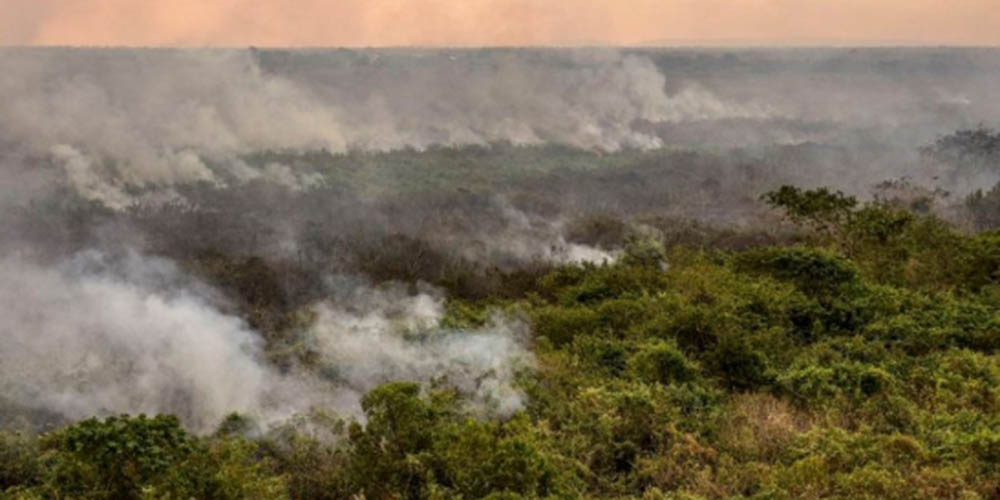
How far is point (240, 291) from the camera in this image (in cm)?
5544

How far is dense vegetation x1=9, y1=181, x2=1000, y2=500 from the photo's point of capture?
1550 cm

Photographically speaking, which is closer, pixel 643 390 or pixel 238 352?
pixel 643 390

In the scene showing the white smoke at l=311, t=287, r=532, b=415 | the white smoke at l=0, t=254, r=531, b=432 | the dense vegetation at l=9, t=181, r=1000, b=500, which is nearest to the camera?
Result: the dense vegetation at l=9, t=181, r=1000, b=500

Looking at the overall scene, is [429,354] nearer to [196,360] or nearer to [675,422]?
[196,360]

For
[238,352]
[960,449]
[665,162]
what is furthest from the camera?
[665,162]

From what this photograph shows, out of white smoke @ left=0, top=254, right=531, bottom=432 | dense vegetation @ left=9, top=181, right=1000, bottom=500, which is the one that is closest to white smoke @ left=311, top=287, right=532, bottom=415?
white smoke @ left=0, top=254, right=531, bottom=432

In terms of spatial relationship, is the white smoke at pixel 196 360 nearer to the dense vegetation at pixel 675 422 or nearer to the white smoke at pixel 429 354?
the white smoke at pixel 429 354

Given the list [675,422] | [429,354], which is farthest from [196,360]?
[675,422]


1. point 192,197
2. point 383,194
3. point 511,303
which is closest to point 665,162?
point 383,194

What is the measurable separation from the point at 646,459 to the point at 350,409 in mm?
7566

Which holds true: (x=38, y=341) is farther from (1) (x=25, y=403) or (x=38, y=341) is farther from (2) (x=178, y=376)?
(2) (x=178, y=376)

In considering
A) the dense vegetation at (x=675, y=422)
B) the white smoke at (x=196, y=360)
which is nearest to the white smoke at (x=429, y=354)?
the white smoke at (x=196, y=360)

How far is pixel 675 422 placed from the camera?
2023 cm

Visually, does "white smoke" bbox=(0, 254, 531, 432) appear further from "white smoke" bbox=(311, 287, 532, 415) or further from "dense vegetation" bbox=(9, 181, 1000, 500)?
"dense vegetation" bbox=(9, 181, 1000, 500)
